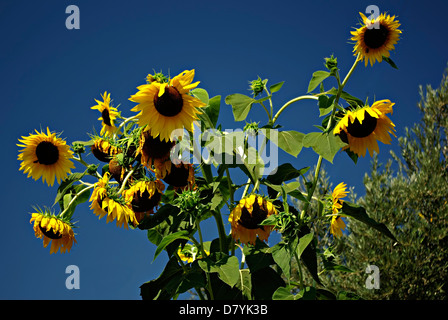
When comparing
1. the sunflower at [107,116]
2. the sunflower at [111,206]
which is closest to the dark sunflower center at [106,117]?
the sunflower at [107,116]

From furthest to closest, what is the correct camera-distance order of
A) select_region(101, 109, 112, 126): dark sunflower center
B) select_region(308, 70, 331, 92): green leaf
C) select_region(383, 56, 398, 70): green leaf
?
select_region(101, 109, 112, 126): dark sunflower center < select_region(383, 56, 398, 70): green leaf < select_region(308, 70, 331, 92): green leaf

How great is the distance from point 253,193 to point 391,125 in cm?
61

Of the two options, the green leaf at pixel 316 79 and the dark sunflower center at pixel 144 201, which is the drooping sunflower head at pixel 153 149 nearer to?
the dark sunflower center at pixel 144 201

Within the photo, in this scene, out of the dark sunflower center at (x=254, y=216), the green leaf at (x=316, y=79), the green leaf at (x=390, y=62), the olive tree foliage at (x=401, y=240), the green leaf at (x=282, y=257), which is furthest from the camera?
the olive tree foliage at (x=401, y=240)

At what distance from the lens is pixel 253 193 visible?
1.90m

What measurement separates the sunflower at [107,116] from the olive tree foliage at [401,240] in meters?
4.77

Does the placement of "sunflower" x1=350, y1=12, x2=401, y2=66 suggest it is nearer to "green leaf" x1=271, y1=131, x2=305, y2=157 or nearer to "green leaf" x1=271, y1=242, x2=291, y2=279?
"green leaf" x1=271, y1=131, x2=305, y2=157

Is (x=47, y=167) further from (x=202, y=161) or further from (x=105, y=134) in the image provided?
(x=202, y=161)

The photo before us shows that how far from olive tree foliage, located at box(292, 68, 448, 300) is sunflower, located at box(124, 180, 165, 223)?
4857 mm

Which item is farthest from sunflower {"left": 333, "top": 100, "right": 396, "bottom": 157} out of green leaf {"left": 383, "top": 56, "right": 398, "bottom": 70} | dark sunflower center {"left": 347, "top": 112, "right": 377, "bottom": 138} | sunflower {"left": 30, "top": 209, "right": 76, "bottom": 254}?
sunflower {"left": 30, "top": 209, "right": 76, "bottom": 254}

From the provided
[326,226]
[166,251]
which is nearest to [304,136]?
[166,251]

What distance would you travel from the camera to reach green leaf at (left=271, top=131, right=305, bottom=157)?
1876 millimetres

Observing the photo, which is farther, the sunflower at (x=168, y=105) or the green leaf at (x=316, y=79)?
the green leaf at (x=316, y=79)

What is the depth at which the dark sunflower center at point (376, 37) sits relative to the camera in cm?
214
